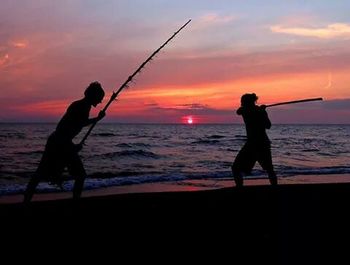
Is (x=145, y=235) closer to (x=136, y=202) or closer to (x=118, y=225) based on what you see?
(x=118, y=225)

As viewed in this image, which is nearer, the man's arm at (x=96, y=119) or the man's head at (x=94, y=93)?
the man's head at (x=94, y=93)

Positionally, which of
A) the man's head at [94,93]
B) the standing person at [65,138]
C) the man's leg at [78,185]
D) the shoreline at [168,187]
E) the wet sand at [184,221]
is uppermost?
the man's head at [94,93]

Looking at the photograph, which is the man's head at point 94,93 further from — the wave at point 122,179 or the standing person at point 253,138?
the wave at point 122,179

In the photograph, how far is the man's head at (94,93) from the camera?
5320 mm

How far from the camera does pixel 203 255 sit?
4164mm

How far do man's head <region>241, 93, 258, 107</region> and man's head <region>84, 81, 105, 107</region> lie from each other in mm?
2617

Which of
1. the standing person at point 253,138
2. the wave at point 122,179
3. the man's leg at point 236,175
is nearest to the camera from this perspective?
the standing person at point 253,138

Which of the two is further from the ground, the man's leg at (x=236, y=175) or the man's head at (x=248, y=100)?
the man's head at (x=248, y=100)

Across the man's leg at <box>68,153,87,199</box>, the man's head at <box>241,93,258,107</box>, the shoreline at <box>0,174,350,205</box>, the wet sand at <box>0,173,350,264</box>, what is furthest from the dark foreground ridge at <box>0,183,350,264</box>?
the shoreline at <box>0,174,350,205</box>

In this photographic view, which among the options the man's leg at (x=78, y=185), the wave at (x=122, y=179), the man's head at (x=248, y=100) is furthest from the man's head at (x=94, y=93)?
the wave at (x=122, y=179)

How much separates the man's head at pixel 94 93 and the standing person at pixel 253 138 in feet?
8.66

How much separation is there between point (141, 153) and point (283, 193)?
2269 cm

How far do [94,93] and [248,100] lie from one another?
2.77m

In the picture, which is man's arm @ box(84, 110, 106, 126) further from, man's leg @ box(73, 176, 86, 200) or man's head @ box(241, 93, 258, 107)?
man's head @ box(241, 93, 258, 107)
